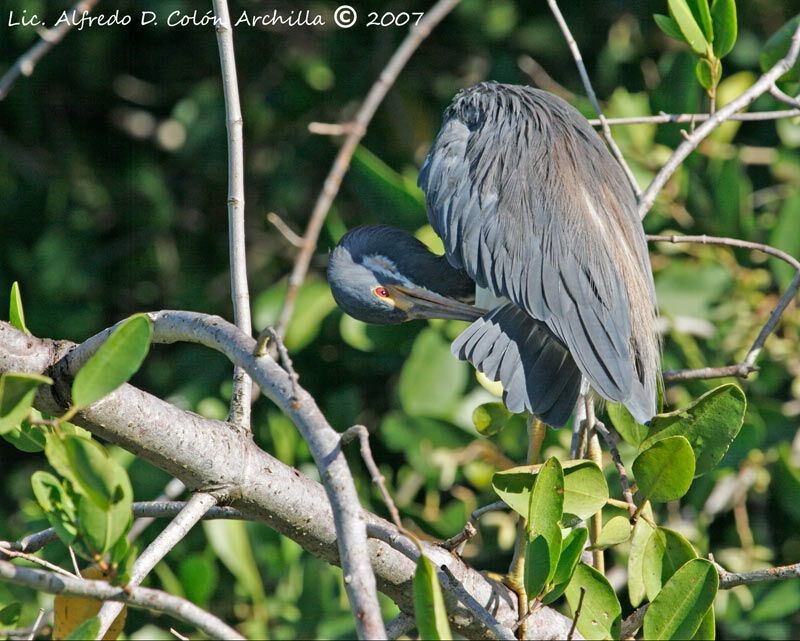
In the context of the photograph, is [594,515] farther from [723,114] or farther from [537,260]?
[723,114]

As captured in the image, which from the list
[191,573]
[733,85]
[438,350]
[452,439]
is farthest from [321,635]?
[733,85]

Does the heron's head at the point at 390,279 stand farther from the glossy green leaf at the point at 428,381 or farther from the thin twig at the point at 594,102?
the thin twig at the point at 594,102

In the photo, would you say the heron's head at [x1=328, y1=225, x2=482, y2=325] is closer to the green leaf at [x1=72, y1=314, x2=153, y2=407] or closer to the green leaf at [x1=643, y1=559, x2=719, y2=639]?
the green leaf at [x1=643, y1=559, x2=719, y2=639]

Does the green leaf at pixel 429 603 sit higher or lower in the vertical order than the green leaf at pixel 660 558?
higher

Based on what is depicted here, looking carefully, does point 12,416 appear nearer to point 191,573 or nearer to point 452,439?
point 191,573

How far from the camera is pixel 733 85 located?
3.32 meters

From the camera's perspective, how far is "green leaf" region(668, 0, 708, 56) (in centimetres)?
202

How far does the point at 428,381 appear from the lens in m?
2.69

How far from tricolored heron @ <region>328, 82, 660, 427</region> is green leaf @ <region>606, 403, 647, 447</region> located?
0.7 inches

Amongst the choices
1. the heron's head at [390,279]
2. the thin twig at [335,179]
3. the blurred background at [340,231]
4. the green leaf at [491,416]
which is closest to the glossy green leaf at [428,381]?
the blurred background at [340,231]

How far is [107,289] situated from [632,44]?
7.85 feet

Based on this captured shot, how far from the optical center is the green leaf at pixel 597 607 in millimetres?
1444

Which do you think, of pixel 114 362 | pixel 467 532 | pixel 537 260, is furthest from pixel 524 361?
pixel 114 362

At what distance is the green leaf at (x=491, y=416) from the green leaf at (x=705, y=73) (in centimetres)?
90
